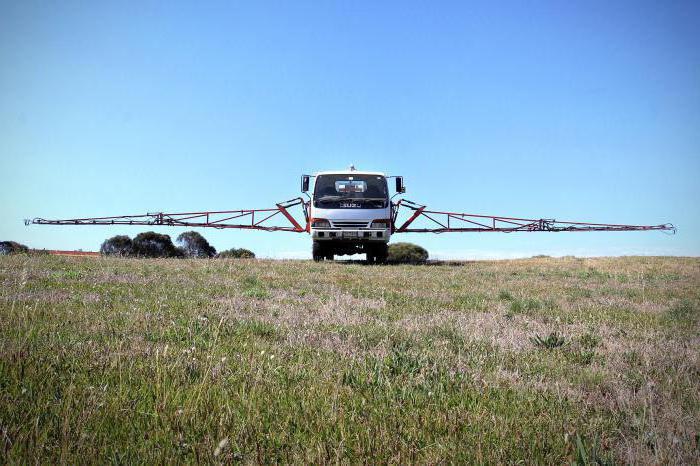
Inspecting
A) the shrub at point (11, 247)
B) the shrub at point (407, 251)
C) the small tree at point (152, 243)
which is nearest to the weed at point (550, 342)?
the shrub at point (11, 247)

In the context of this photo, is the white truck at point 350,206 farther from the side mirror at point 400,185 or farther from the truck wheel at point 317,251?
the truck wheel at point 317,251

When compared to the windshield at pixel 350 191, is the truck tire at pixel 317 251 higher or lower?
lower

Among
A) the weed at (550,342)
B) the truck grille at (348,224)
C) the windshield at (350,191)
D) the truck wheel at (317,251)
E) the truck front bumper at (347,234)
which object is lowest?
the weed at (550,342)

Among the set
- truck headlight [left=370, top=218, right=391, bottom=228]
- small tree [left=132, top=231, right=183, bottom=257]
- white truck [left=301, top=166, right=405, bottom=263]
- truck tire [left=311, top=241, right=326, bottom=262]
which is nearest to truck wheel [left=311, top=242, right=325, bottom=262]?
truck tire [left=311, top=241, right=326, bottom=262]

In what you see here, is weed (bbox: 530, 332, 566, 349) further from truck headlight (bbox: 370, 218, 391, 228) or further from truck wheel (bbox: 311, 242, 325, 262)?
truck wheel (bbox: 311, 242, 325, 262)

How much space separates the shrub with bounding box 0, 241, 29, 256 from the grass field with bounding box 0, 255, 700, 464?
16611 millimetres

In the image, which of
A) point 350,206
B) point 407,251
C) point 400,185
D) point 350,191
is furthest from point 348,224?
point 407,251

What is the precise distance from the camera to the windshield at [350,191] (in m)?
21.4

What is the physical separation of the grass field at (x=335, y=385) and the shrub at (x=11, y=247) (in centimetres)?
1661

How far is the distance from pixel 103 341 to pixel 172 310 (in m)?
2.35

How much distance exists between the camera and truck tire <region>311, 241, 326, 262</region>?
2375 centimetres

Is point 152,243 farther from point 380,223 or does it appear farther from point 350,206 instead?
point 380,223

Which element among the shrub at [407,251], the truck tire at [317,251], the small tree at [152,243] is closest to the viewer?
the truck tire at [317,251]

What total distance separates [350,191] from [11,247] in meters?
16.3
